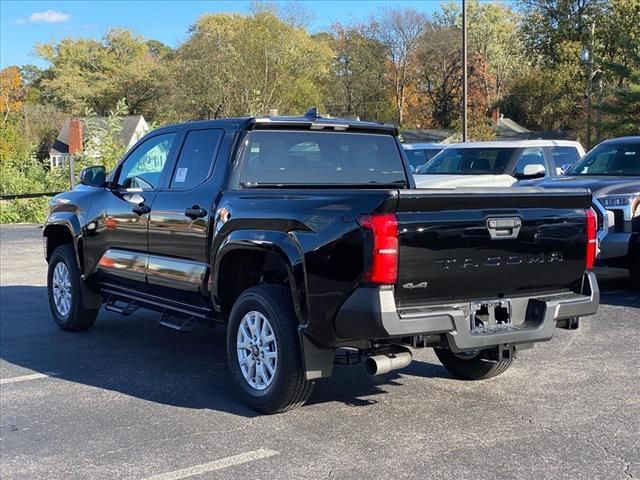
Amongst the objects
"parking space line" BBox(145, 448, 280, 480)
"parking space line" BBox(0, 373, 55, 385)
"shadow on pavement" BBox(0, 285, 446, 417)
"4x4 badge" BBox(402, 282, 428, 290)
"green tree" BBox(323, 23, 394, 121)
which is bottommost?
"shadow on pavement" BBox(0, 285, 446, 417)

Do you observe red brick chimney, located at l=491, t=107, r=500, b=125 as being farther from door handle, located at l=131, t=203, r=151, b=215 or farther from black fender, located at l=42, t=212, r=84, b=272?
door handle, located at l=131, t=203, r=151, b=215

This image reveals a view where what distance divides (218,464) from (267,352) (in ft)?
3.14

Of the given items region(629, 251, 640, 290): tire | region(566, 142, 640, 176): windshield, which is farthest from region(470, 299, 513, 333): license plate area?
region(566, 142, 640, 176): windshield

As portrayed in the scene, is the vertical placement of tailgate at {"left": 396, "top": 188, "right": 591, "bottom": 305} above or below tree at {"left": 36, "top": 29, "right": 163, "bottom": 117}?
below

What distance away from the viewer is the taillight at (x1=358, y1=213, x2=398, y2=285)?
4277 millimetres

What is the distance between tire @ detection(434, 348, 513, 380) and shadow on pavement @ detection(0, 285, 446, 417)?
281 mm

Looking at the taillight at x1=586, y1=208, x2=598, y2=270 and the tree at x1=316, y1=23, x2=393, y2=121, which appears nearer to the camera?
the taillight at x1=586, y1=208, x2=598, y2=270

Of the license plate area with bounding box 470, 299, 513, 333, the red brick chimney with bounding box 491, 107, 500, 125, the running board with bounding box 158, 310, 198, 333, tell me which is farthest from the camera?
the red brick chimney with bounding box 491, 107, 500, 125

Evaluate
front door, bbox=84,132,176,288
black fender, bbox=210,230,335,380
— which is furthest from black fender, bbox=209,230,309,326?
front door, bbox=84,132,176,288

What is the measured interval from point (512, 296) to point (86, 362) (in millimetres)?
3791

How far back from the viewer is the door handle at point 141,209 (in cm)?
650

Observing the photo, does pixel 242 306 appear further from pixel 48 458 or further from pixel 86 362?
pixel 86 362

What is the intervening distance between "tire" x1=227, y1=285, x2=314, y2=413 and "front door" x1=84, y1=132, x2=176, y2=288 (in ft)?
5.21

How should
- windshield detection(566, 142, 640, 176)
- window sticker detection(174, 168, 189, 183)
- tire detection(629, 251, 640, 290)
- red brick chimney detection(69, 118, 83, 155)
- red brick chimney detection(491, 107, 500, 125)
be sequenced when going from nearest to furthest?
1. window sticker detection(174, 168, 189, 183)
2. tire detection(629, 251, 640, 290)
3. windshield detection(566, 142, 640, 176)
4. red brick chimney detection(69, 118, 83, 155)
5. red brick chimney detection(491, 107, 500, 125)
